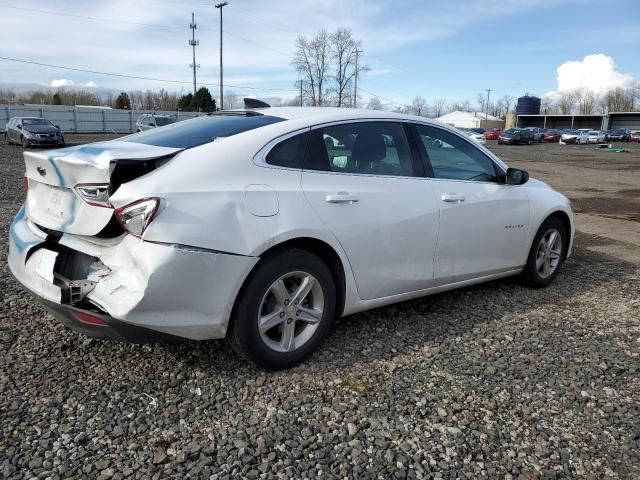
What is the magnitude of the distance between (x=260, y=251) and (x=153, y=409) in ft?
3.23

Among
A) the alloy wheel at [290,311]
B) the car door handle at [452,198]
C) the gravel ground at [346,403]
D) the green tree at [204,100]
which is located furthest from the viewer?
the green tree at [204,100]

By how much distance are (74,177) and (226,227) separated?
88 centimetres

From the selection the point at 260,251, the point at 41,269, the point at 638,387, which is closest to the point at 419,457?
the point at 260,251

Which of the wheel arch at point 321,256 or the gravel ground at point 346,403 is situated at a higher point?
the wheel arch at point 321,256

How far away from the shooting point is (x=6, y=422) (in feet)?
8.65

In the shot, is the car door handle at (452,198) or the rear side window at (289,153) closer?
the rear side window at (289,153)

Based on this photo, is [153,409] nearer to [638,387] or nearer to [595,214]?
[638,387]

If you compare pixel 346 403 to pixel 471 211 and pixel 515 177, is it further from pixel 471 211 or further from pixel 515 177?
pixel 515 177

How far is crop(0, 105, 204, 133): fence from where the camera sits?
42938mm

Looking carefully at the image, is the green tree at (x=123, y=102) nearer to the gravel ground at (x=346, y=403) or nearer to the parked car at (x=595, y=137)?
the parked car at (x=595, y=137)

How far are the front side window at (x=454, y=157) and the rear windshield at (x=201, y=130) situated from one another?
124 centimetres

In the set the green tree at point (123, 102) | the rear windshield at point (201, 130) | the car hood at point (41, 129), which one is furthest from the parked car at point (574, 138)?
the green tree at point (123, 102)

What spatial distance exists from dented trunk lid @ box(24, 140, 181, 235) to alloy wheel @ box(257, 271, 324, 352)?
3.20 feet

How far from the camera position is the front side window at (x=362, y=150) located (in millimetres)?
3400
